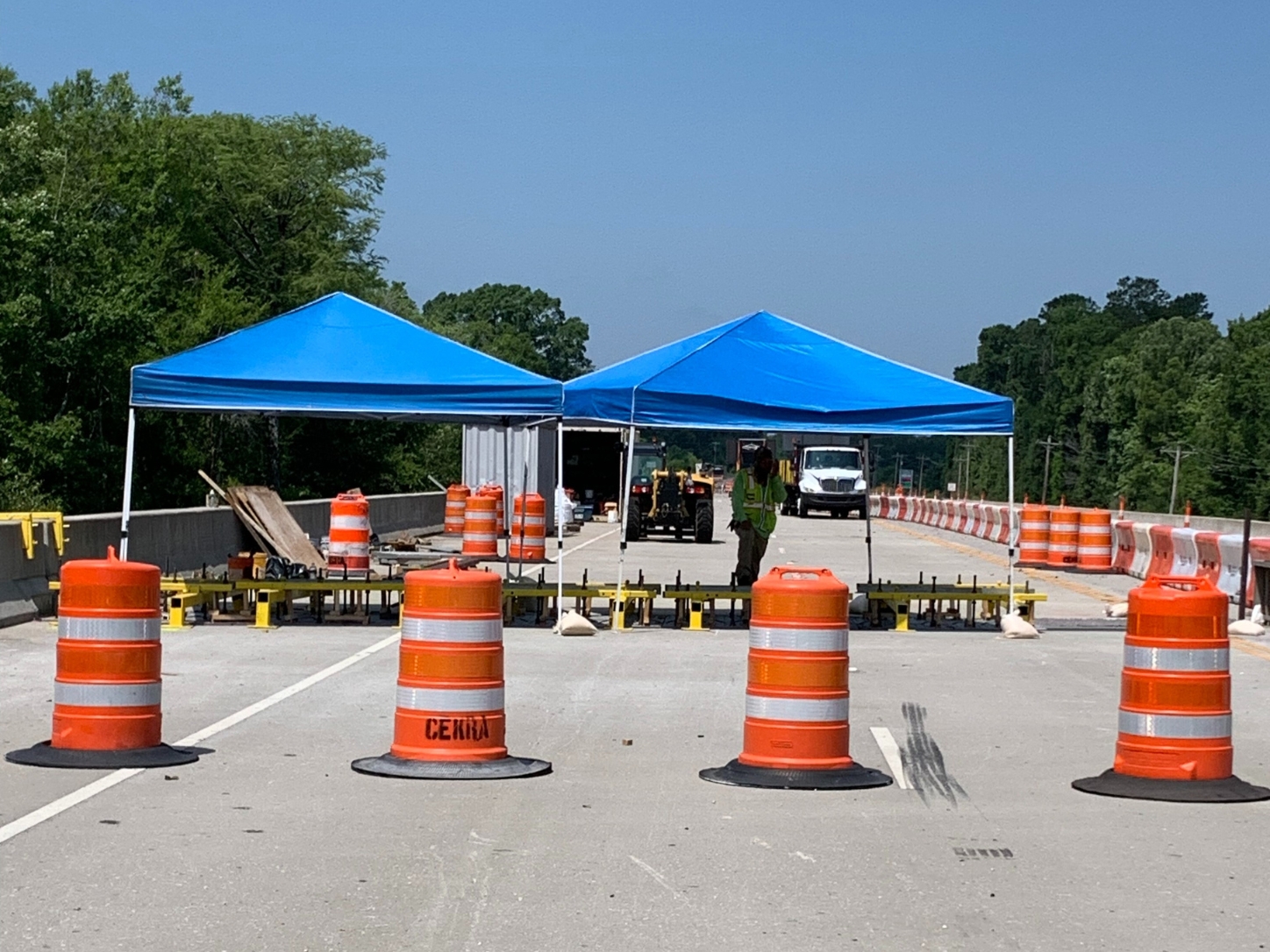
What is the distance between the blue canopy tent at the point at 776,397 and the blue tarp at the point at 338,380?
2.54ft

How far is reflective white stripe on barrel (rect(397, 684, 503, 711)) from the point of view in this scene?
10758 mm

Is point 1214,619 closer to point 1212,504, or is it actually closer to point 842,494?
point 842,494

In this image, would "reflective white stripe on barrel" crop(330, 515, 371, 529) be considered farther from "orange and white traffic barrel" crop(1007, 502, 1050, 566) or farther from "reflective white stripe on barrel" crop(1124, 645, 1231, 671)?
"reflective white stripe on barrel" crop(1124, 645, 1231, 671)

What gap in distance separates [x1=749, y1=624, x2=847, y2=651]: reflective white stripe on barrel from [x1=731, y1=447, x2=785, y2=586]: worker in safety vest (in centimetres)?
1159

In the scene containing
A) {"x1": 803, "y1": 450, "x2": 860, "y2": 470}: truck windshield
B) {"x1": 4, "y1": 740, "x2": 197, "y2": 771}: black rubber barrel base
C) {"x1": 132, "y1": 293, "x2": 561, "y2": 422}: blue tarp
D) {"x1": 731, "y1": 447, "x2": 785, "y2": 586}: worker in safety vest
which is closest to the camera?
{"x1": 4, "y1": 740, "x2": 197, "y2": 771}: black rubber barrel base

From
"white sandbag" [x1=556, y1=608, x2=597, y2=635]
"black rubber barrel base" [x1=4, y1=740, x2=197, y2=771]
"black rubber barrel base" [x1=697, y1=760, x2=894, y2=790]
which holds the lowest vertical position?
"black rubber barrel base" [x1=4, y1=740, x2=197, y2=771]

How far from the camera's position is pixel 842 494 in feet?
228

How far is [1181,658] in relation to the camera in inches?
414

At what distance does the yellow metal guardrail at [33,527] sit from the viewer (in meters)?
19.7

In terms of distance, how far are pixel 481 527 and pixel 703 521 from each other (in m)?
11.3

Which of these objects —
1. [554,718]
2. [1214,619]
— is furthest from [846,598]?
[554,718]

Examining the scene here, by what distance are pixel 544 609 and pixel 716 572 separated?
9663 mm

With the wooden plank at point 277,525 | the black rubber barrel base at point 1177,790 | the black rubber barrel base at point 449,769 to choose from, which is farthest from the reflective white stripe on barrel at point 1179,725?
the wooden plank at point 277,525

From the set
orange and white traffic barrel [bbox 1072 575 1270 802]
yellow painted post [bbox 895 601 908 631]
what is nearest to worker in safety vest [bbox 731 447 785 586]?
yellow painted post [bbox 895 601 908 631]
